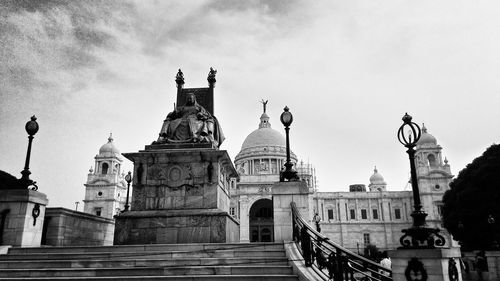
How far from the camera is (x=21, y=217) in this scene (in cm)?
1090

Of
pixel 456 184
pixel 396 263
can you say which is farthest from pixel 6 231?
pixel 456 184

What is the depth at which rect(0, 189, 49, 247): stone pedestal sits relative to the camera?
10.7 meters

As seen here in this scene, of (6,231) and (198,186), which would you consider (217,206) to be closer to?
(198,186)

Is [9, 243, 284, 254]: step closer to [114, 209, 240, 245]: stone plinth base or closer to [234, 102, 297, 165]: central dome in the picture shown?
[114, 209, 240, 245]: stone plinth base

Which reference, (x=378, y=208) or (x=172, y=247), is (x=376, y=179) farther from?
(x=172, y=247)

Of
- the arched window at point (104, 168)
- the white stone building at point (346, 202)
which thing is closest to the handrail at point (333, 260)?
the white stone building at point (346, 202)

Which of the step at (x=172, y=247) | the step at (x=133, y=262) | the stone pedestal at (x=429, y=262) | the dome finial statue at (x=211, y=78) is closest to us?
the stone pedestal at (x=429, y=262)

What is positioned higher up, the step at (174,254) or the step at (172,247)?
the step at (172,247)

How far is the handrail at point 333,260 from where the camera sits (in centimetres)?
611

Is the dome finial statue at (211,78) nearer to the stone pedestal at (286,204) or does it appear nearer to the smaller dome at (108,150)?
the stone pedestal at (286,204)

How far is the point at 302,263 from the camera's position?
7.69 metres

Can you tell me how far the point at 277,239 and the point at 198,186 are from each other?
3.04 meters

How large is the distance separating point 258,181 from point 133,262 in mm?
60904

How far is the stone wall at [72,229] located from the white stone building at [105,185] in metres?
58.3
